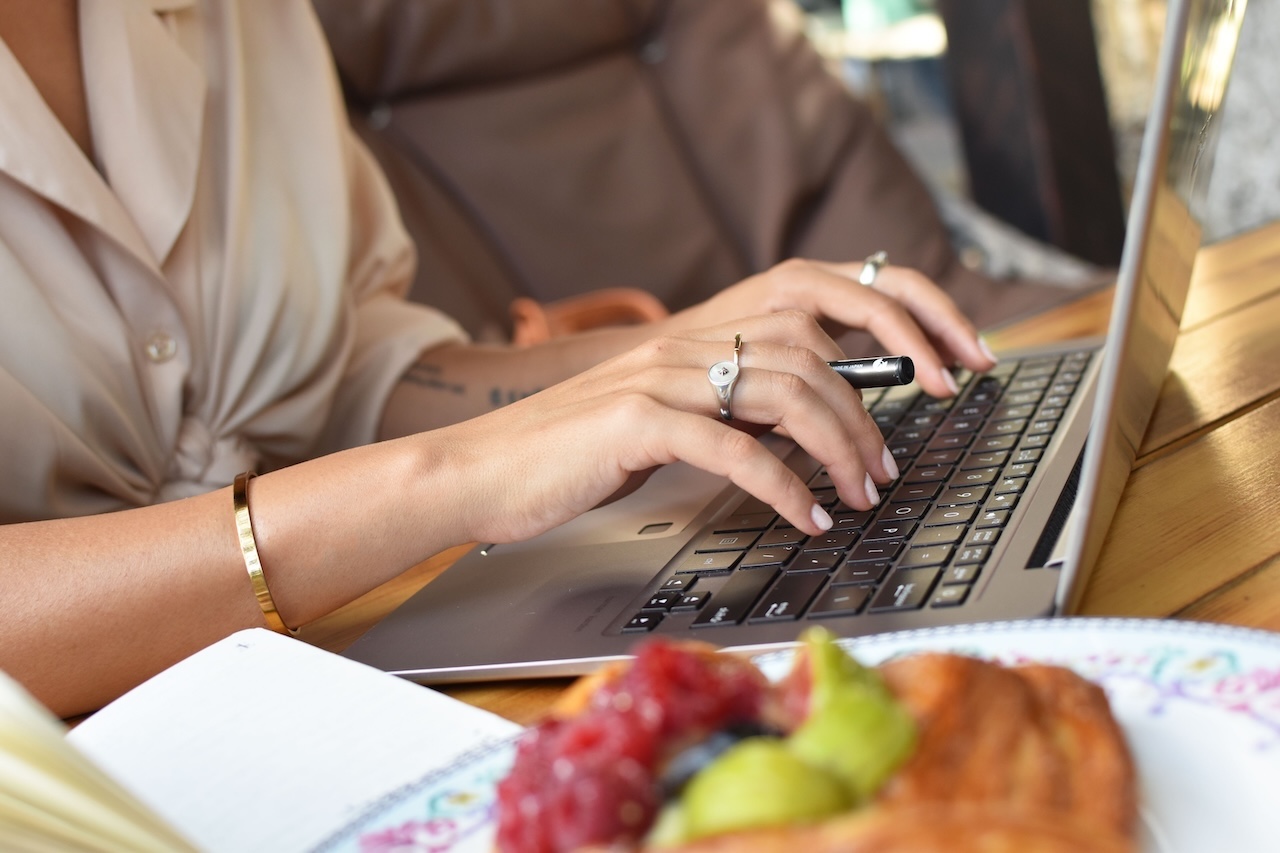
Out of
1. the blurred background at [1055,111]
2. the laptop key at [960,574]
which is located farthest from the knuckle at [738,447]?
the blurred background at [1055,111]

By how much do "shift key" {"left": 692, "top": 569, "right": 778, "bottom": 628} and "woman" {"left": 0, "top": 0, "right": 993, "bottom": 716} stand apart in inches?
1.4

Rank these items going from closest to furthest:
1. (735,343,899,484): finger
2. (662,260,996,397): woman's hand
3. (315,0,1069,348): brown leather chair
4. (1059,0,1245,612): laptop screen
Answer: (1059,0,1245,612): laptop screen < (735,343,899,484): finger < (662,260,996,397): woman's hand < (315,0,1069,348): brown leather chair

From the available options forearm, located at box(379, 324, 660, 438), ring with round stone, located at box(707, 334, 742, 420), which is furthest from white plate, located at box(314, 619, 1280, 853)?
forearm, located at box(379, 324, 660, 438)

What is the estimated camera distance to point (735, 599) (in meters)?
0.52

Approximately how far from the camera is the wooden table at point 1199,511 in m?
0.48

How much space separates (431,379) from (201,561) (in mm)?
487

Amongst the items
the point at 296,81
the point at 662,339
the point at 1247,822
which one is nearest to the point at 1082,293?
the point at 662,339

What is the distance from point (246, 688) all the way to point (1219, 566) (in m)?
0.42

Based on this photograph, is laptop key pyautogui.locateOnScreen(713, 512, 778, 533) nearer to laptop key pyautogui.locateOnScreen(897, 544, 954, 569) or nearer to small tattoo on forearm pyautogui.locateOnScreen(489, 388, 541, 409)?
laptop key pyautogui.locateOnScreen(897, 544, 954, 569)

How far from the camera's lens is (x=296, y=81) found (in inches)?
43.7

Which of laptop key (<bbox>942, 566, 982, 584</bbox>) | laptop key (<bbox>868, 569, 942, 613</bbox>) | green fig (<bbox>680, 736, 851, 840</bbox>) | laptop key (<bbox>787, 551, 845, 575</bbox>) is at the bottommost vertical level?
laptop key (<bbox>787, 551, 845, 575</bbox>)

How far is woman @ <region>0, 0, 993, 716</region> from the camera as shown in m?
0.60

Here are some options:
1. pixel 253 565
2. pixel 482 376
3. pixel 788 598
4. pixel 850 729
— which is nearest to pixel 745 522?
pixel 788 598

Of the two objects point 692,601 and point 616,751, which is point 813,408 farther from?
point 616,751
